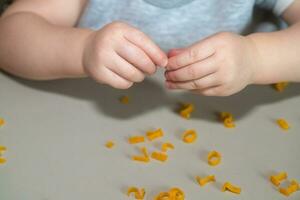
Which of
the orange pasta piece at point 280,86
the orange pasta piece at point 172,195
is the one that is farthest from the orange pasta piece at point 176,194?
the orange pasta piece at point 280,86

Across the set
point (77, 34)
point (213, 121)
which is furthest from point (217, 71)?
point (77, 34)

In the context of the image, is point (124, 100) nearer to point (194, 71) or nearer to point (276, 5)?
point (194, 71)

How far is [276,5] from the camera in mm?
694

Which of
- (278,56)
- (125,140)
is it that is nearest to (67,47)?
(125,140)

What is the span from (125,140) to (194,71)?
0.11 m

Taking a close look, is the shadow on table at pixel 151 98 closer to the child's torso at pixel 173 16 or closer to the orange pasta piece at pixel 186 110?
the orange pasta piece at pixel 186 110

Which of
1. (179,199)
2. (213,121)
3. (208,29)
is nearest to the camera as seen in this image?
(179,199)

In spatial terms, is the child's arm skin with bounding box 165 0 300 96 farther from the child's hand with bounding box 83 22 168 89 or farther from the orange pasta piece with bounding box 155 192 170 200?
the orange pasta piece with bounding box 155 192 170 200

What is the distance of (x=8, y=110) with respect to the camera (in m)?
0.57

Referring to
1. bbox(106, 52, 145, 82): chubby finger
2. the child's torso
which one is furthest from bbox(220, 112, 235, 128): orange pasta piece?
the child's torso

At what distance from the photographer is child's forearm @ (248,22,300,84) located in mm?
586

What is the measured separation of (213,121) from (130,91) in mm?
113

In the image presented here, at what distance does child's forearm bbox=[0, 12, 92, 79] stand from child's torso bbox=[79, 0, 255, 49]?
0.37 ft

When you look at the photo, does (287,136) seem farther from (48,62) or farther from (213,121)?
(48,62)
